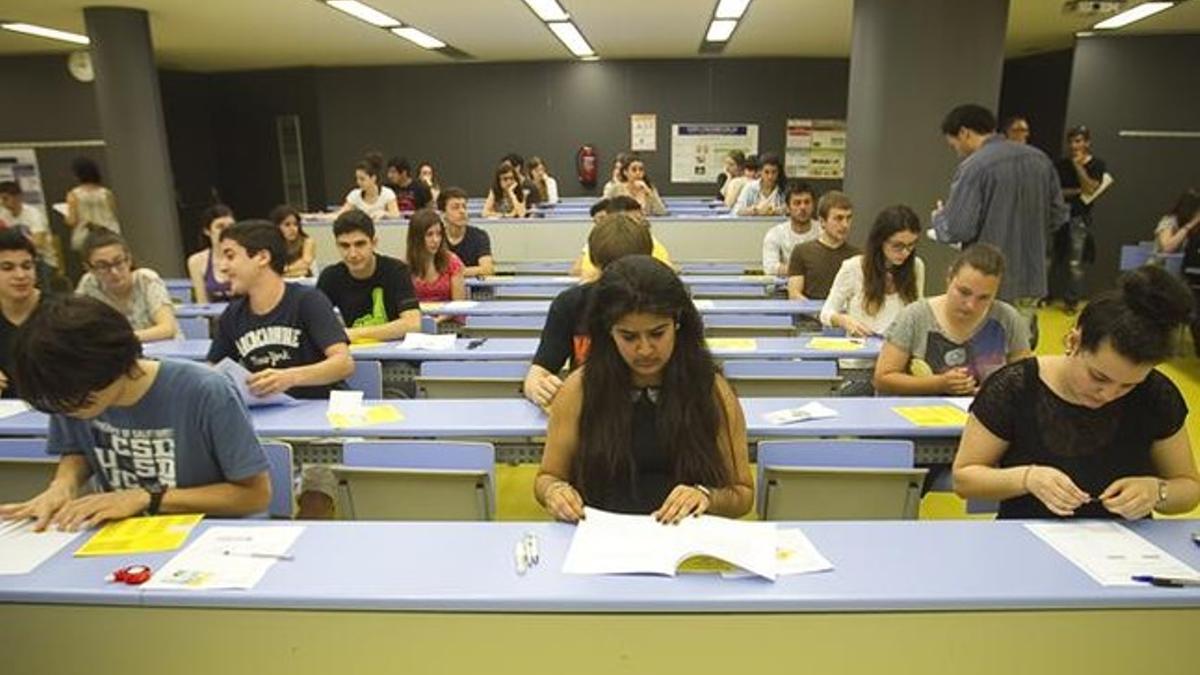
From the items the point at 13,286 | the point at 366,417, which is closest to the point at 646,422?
the point at 366,417

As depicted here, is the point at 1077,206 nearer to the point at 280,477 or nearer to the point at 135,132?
the point at 280,477

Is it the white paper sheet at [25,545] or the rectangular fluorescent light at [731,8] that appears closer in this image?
the white paper sheet at [25,545]

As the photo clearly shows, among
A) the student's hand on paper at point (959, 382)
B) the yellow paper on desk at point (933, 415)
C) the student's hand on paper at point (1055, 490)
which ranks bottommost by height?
the yellow paper on desk at point (933, 415)

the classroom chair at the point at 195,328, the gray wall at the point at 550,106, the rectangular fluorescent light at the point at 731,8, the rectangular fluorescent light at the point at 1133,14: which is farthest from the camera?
the gray wall at the point at 550,106

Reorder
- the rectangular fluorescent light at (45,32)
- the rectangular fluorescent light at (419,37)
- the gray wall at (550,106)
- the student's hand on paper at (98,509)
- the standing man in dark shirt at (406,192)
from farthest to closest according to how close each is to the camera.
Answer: the gray wall at (550,106) → the standing man in dark shirt at (406,192) → the rectangular fluorescent light at (419,37) → the rectangular fluorescent light at (45,32) → the student's hand on paper at (98,509)

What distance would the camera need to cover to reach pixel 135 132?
7391mm

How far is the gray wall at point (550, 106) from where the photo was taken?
12.4 m

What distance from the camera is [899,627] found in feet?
4.86

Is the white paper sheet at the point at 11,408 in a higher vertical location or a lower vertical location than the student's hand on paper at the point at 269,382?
lower

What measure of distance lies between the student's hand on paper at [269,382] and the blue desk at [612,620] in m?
1.27

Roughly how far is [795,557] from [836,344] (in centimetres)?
237

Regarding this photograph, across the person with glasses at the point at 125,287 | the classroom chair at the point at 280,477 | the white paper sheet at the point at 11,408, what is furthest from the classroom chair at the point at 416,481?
the person with glasses at the point at 125,287

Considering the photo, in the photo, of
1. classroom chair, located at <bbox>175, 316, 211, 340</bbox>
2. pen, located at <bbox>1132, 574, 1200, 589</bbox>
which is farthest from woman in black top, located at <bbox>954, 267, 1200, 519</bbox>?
classroom chair, located at <bbox>175, 316, 211, 340</bbox>

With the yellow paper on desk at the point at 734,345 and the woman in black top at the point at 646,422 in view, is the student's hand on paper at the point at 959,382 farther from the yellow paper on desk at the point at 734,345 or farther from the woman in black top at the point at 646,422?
the woman in black top at the point at 646,422
